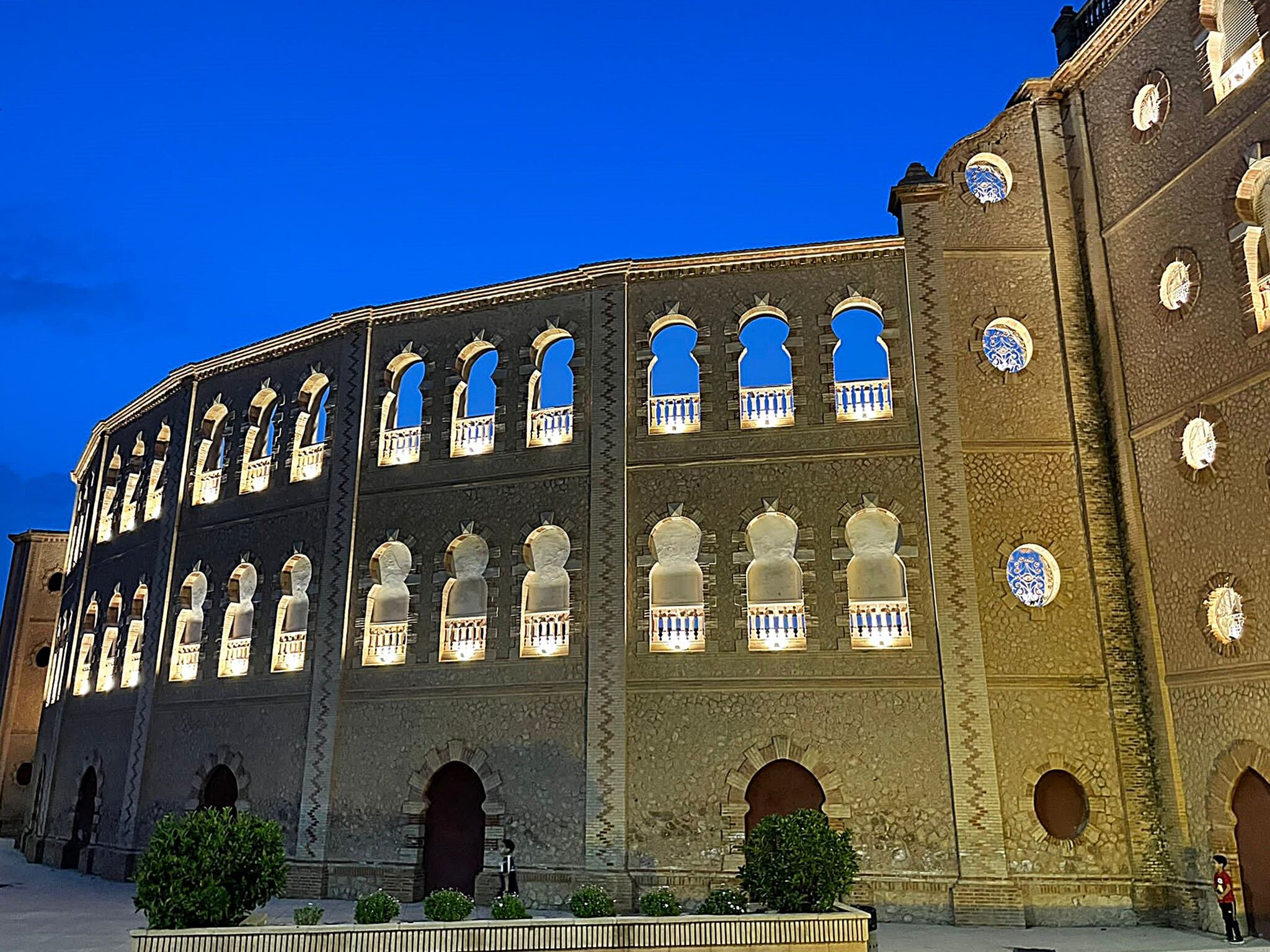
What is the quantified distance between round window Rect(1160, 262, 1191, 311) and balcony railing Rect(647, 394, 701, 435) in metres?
8.10

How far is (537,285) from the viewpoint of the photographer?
798 inches

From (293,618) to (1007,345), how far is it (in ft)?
52.2

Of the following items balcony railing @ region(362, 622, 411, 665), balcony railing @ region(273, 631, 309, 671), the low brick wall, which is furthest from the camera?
balcony railing @ region(273, 631, 309, 671)

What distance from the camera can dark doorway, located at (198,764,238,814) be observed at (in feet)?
67.6

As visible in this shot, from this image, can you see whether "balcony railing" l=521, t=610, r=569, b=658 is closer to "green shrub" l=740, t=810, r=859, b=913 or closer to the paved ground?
the paved ground

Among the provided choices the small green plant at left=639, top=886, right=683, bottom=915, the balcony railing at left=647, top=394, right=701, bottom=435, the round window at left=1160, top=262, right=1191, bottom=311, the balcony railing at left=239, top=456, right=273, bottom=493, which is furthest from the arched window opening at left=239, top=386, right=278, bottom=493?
the round window at left=1160, top=262, right=1191, bottom=311

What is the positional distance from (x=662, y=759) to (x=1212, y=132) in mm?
13598

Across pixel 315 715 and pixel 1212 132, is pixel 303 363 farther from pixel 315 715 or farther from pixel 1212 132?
pixel 1212 132

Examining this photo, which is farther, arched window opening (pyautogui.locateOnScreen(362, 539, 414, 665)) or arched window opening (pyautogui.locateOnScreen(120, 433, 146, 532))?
arched window opening (pyautogui.locateOnScreen(120, 433, 146, 532))

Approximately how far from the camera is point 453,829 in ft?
60.5

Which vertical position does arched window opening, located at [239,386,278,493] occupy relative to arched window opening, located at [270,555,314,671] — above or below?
above

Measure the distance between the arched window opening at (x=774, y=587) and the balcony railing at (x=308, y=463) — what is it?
9.61 metres

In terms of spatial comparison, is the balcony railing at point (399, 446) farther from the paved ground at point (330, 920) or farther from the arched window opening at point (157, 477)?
the paved ground at point (330, 920)

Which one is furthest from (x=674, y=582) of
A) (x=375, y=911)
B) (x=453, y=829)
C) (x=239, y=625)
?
(x=239, y=625)
